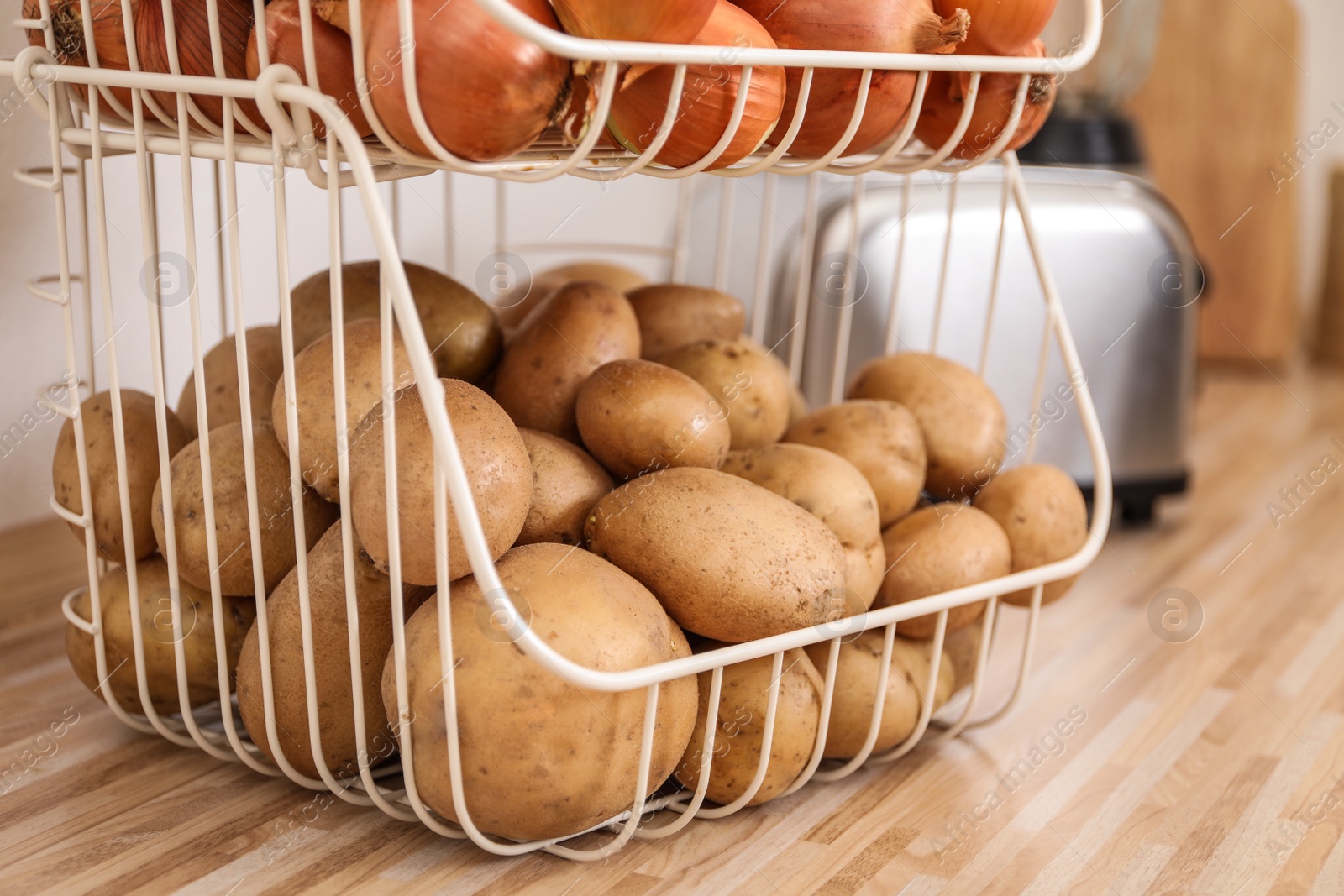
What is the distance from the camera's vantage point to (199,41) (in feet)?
2.13

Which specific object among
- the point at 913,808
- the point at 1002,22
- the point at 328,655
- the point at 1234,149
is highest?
the point at 1002,22

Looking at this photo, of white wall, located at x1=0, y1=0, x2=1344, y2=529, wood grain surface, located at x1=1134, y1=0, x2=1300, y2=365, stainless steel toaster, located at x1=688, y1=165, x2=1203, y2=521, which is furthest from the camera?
wood grain surface, located at x1=1134, y1=0, x2=1300, y2=365

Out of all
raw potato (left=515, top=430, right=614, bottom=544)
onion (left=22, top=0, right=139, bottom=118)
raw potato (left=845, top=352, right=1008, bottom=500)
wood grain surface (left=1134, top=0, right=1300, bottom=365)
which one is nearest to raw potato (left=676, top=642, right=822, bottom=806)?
raw potato (left=515, top=430, right=614, bottom=544)

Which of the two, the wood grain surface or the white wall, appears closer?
the white wall

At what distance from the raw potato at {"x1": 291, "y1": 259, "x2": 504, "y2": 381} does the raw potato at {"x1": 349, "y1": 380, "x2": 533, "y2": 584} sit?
156mm

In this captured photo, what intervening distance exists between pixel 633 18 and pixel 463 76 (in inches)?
3.1

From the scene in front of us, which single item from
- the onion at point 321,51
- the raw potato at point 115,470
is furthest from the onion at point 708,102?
the raw potato at point 115,470

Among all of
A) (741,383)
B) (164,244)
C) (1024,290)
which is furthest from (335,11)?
(1024,290)

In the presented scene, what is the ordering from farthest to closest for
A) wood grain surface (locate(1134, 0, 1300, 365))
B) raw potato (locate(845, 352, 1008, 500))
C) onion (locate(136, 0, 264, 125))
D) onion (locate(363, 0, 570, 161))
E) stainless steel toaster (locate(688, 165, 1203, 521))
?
wood grain surface (locate(1134, 0, 1300, 365)) → stainless steel toaster (locate(688, 165, 1203, 521)) → raw potato (locate(845, 352, 1008, 500)) → onion (locate(136, 0, 264, 125)) → onion (locate(363, 0, 570, 161))

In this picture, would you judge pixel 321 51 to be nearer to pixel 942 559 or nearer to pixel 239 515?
pixel 239 515

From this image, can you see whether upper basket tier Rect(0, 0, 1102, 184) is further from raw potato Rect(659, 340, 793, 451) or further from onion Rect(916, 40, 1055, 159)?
raw potato Rect(659, 340, 793, 451)

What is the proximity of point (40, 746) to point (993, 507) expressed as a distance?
2.06ft

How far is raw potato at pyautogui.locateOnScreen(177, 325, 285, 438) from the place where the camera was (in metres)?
0.79

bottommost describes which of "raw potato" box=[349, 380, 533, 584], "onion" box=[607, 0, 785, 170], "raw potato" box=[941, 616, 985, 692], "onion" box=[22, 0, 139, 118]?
"raw potato" box=[941, 616, 985, 692]
